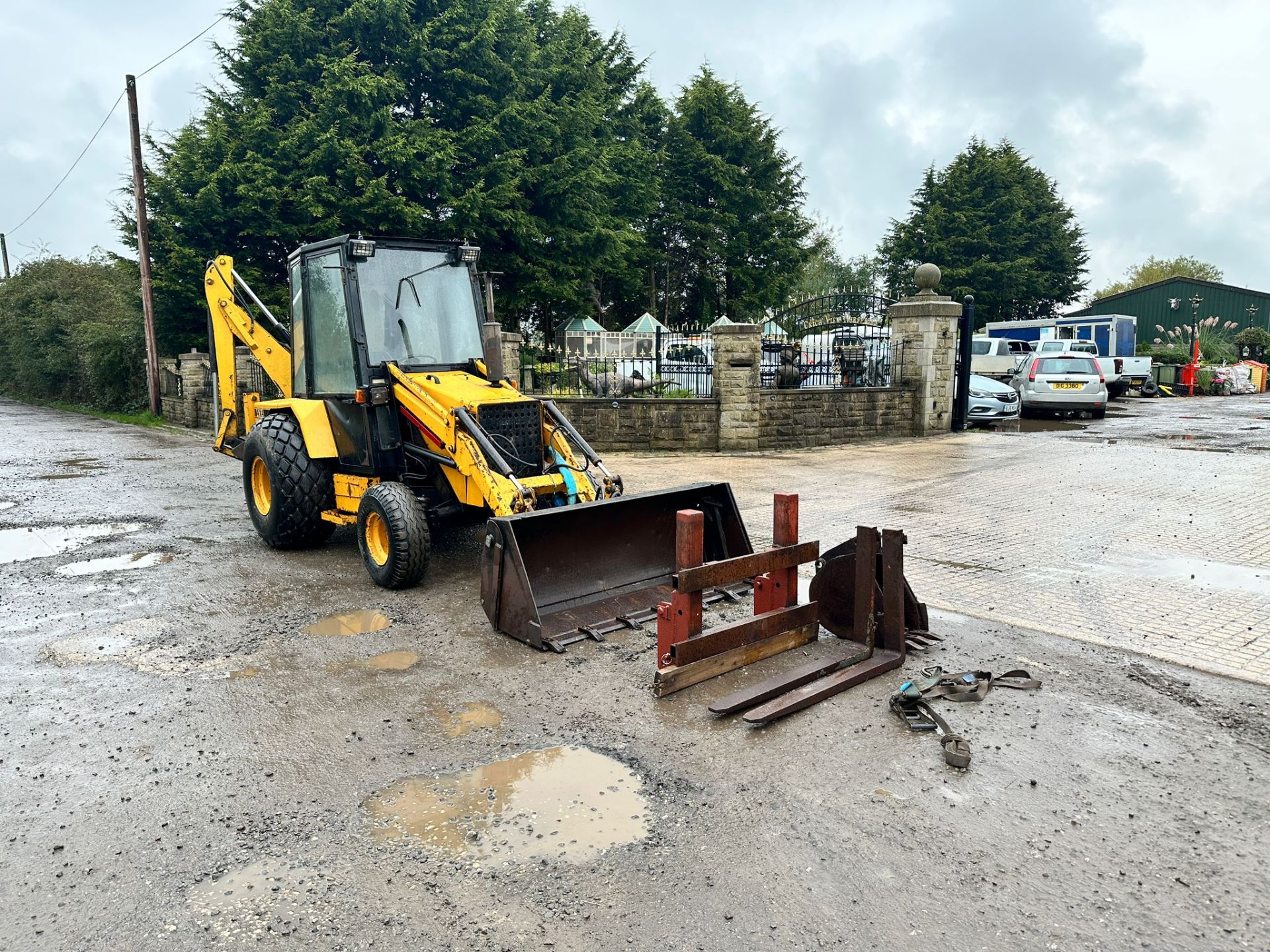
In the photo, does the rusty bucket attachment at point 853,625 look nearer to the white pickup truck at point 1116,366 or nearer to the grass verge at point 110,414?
the grass verge at point 110,414

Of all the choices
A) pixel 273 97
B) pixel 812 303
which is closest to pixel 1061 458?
pixel 812 303

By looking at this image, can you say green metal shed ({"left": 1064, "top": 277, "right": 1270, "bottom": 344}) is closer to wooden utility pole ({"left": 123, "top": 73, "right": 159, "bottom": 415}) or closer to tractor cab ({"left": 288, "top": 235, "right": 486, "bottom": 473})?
wooden utility pole ({"left": 123, "top": 73, "right": 159, "bottom": 415})

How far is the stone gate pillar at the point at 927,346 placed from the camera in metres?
17.7

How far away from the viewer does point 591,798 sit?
379cm

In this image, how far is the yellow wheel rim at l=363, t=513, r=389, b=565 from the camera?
278 inches

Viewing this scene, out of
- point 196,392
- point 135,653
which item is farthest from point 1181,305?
point 135,653

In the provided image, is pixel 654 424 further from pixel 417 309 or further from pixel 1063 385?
pixel 1063 385

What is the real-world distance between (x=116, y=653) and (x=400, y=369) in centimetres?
310

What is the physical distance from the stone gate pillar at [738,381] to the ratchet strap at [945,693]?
11134mm

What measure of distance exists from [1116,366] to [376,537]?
1231 inches

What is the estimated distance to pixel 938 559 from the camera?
312 inches

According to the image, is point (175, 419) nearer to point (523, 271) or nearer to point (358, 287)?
point (523, 271)

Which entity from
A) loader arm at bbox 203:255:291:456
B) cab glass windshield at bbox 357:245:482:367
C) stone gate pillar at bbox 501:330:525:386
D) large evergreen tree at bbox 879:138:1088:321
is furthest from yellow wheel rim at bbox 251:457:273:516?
large evergreen tree at bbox 879:138:1088:321

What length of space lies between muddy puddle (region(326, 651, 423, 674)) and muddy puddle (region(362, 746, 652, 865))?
57.5 inches
